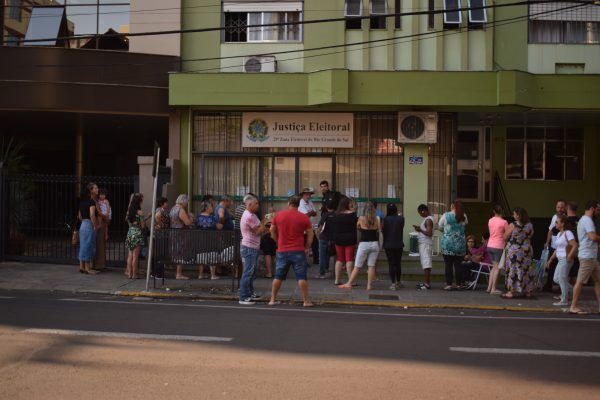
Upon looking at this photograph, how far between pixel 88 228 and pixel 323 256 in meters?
5.05

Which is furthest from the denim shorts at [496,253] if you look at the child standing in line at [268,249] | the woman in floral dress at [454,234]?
the child standing in line at [268,249]

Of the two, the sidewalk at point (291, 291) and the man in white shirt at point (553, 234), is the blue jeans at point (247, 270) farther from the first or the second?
the man in white shirt at point (553, 234)

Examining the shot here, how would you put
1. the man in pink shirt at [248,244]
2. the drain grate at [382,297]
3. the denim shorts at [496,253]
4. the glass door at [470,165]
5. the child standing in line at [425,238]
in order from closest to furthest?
the man in pink shirt at [248,244] → the drain grate at [382,297] → the denim shorts at [496,253] → the child standing in line at [425,238] → the glass door at [470,165]

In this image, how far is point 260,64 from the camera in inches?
664

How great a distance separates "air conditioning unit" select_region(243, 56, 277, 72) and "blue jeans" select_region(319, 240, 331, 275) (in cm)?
534

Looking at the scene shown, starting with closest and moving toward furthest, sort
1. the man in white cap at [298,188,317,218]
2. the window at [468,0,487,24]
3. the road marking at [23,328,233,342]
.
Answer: the road marking at [23,328,233,342], the man in white cap at [298,188,317,218], the window at [468,0,487,24]

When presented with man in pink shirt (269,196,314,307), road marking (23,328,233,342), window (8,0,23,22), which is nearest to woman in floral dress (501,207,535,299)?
man in pink shirt (269,196,314,307)

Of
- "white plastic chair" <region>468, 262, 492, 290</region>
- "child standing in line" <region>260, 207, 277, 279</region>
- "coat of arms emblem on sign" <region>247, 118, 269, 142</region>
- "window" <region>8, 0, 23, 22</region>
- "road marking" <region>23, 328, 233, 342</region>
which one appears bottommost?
"road marking" <region>23, 328, 233, 342</region>

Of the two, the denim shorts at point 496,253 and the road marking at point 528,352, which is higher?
the denim shorts at point 496,253

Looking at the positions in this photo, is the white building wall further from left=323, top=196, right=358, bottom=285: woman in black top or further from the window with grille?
left=323, top=196, right=358, bottom=285: woman in black top

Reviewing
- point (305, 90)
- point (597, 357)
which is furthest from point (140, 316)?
point (305, 90)

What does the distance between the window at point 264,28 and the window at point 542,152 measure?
722cm

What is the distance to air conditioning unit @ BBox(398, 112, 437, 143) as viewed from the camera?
1630 centimetres

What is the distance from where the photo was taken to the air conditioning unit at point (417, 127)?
53.5 feet
